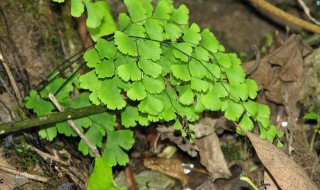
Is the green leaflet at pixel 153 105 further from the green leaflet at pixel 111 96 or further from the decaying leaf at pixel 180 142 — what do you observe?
the decaying leaf at pixel 180 142

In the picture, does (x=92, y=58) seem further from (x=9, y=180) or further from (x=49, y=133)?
(x=9, y=180)

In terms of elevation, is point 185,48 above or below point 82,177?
above

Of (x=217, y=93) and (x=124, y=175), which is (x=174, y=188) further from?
(x=217, y=93)

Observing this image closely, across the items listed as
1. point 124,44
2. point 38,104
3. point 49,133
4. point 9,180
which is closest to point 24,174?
point 9,180

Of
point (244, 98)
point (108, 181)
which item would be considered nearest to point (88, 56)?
point (108, 181)

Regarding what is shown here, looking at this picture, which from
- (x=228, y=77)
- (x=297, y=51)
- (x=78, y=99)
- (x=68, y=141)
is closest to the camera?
(x=228, y=77)

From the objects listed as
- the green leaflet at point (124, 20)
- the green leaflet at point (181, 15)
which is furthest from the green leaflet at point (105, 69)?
the green leaflet at point (181, 15)

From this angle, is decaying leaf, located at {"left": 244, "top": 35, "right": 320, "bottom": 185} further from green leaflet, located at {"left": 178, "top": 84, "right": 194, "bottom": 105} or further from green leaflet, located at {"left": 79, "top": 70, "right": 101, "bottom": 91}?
green leaflet, located at {"left": 79, "top": 70, "right": 101, "bottom": 91}
